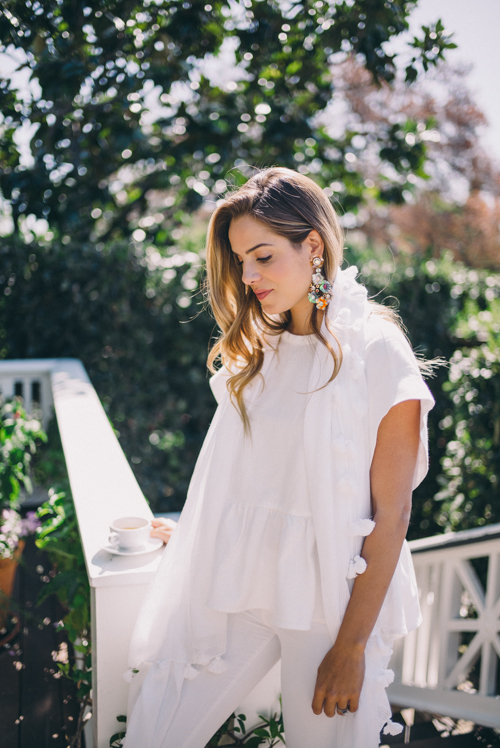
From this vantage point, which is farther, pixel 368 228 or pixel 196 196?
pixel 368 228

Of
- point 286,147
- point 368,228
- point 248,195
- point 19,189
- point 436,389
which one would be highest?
point 368,228

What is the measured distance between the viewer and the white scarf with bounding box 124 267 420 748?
3.72 ft

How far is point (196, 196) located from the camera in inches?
182

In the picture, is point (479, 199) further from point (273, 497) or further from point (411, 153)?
point (273, 497)

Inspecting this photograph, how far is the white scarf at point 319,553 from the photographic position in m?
1.13

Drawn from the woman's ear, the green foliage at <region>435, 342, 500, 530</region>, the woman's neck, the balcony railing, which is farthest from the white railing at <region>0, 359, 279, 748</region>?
the green foliage at <region>435, 342, 500, 530</region>

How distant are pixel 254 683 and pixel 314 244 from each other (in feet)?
3.60

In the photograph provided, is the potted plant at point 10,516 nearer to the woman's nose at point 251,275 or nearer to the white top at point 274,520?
the white top at point 274,520

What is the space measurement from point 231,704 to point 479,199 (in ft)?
44.0

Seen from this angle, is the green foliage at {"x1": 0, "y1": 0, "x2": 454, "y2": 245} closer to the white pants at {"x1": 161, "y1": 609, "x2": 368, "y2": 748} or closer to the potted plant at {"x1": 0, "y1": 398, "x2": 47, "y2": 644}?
the potted plant at {"x1": 0, "y1": 398, "x2": 47, "y2": 644}

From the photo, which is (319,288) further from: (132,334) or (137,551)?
(132,334)

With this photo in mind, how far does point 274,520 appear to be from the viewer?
A: 1258mm

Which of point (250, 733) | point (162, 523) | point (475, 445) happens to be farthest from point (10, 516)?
point (475, 445)

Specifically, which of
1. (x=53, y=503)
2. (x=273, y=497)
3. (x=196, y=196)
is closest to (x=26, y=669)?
(x=53, y=503)
